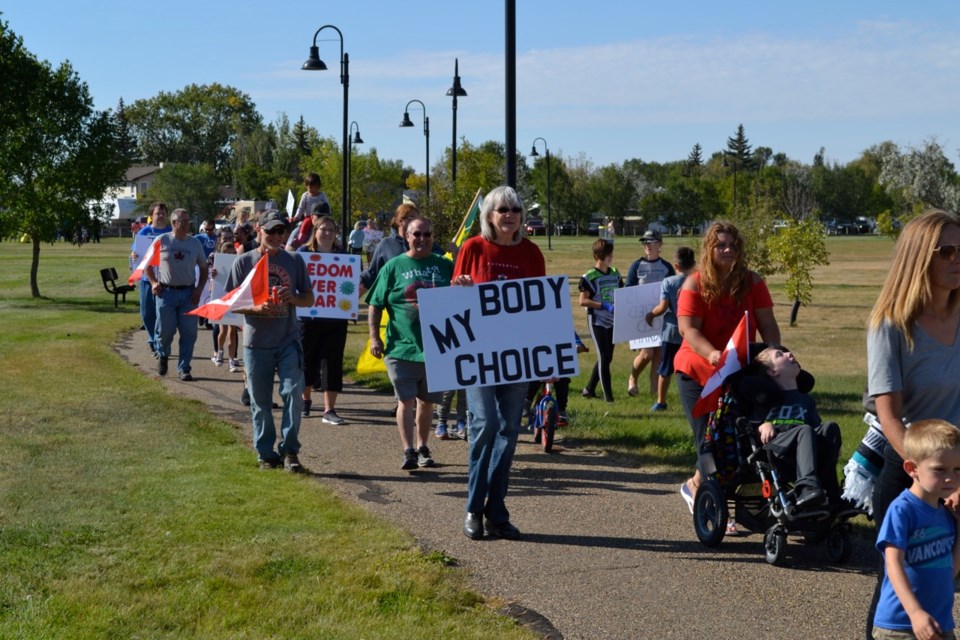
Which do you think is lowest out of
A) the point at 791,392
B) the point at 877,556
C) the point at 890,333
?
the point at 877,556

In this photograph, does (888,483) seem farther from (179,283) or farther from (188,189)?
(188,189)

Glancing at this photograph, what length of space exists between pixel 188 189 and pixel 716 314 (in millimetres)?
111701

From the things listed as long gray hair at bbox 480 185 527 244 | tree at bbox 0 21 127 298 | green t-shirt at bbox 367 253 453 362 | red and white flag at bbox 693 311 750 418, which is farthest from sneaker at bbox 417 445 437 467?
tree at bbox 0 21 127 298

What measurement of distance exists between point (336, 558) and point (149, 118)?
155523mm

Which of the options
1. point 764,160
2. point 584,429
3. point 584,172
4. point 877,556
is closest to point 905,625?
point 877,556

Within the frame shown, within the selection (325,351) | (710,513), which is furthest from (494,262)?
(325,351)

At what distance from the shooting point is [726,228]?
7.07 metres

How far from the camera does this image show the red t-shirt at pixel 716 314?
7.10m

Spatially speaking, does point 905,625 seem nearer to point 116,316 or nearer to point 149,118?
point 116,316

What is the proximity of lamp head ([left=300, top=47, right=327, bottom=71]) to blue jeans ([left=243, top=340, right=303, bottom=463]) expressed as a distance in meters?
15.8

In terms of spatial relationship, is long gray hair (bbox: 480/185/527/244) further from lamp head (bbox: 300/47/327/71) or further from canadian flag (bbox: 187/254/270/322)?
lamp head (bbox: 300/47/327/71)

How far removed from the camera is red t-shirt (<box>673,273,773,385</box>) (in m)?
7.10

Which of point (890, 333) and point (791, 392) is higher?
point (890, 333)

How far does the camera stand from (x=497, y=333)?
23.8 feet
